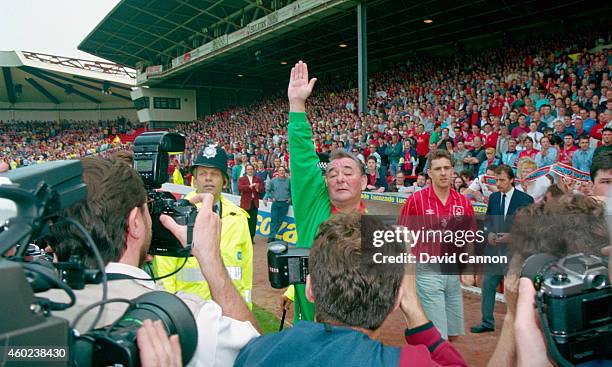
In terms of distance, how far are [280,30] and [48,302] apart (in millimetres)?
17818

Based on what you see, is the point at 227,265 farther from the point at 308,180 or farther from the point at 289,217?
the point at 289,217

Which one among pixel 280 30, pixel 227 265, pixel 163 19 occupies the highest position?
pixel 163 19

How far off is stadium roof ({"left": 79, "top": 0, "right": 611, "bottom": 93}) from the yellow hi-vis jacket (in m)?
12.3

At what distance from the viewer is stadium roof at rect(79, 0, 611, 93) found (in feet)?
53.2

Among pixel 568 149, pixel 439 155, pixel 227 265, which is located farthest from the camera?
pixel 568 149

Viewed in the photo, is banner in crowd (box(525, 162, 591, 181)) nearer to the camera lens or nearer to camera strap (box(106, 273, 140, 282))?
the camera lens

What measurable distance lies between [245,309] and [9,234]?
Result: 882 mm

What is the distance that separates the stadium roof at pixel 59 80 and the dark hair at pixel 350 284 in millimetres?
39993

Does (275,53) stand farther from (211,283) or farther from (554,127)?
(211,283)

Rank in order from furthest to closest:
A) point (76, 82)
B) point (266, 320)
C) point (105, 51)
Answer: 1. point (76, 82)
2. point (105, 51)
3. point (266, 320)

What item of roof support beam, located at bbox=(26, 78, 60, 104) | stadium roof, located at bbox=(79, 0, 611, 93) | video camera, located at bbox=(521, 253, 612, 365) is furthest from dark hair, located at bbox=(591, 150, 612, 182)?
roof support beam, located at bbox=(26, 78, 60, 104)

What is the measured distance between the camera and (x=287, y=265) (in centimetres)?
173

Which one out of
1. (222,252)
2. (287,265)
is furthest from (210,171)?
(287,265)

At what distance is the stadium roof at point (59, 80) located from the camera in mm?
34906
